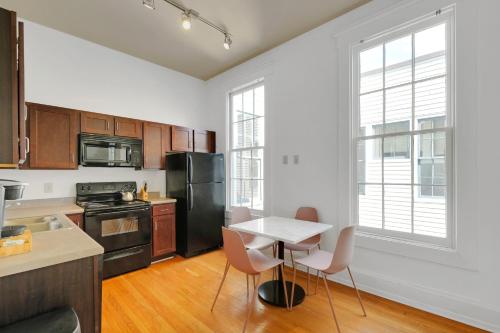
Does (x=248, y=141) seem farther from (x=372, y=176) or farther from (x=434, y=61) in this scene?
(x=434, y=61)

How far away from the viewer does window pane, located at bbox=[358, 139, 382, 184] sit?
8.39 ft

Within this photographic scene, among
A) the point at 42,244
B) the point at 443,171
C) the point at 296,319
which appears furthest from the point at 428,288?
the point at 42,244

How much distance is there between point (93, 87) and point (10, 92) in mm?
2396

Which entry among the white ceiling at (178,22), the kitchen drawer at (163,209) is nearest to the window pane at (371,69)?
the white ceiling at (178,22)

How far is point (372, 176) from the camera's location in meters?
2.59

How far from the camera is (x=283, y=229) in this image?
232 centimetres

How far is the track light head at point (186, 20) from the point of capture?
2.49 m

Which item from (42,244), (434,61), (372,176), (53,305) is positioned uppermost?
(434,61)

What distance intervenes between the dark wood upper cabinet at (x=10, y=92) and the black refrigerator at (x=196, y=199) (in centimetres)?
227

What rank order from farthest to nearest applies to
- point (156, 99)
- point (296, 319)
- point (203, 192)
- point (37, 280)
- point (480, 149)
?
point (156, 99) → point (203, 192) → point (296, 319) → point (480, 149) → point (37, 280)

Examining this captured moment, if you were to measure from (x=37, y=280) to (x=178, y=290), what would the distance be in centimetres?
169

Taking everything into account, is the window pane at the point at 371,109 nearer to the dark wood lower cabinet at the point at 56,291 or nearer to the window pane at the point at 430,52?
the window pane at the point at 430,52

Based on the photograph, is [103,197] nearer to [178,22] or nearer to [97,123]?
[97,123]

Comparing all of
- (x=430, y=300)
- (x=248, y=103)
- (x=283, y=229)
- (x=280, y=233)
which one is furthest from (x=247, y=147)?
(x=430, y=300)
